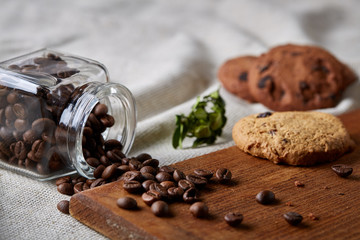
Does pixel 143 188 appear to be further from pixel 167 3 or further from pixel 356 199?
pixel 167 3

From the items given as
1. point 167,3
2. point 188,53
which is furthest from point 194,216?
point 167,3

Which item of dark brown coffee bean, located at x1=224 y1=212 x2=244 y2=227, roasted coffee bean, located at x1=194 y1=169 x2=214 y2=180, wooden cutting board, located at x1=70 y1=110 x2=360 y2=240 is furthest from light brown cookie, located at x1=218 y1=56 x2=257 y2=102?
dark brown coffee bean, located at x1=224 y1=212 x2=244 y2=227

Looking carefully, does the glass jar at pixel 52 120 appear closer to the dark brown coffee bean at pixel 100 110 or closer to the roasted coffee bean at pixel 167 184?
the dark brown coffee bean at pixel 100 110

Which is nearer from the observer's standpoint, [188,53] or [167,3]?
[188,53]

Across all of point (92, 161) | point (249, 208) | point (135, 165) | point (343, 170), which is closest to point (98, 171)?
point (92, 161)

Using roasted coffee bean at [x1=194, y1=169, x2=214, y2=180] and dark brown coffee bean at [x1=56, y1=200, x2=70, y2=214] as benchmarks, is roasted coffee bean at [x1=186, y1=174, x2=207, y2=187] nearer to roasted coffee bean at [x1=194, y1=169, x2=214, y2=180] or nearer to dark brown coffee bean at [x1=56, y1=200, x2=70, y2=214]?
roasted coffee bean at [x1=194, y1=169, x2=214, y2=180]

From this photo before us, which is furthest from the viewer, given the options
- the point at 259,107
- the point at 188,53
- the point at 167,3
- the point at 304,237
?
the point at 167,3
